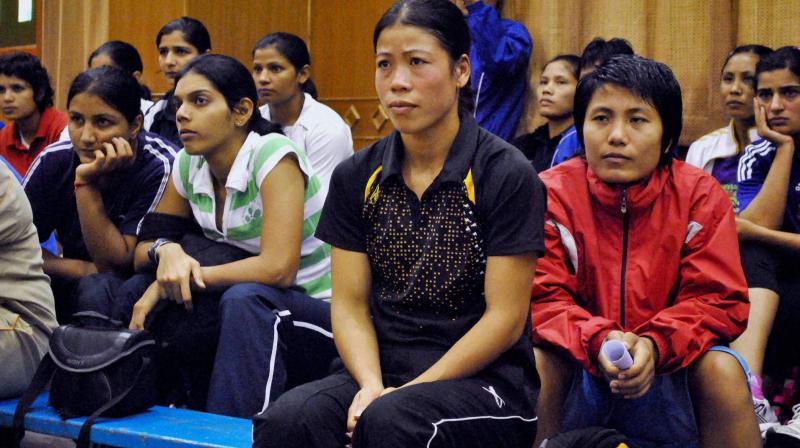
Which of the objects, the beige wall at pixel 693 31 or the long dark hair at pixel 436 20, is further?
the beige wall at pixel 693 31

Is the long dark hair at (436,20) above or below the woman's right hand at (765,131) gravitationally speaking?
above

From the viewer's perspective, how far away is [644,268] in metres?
2.46

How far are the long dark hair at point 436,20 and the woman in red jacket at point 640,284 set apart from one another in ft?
1.43

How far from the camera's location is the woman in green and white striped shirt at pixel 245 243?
114 inches

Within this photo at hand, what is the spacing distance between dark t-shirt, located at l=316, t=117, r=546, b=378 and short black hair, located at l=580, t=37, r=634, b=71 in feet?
7.00

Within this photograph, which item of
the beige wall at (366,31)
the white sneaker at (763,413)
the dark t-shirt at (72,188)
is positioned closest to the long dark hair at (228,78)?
the dark t-shirt at (72,188)

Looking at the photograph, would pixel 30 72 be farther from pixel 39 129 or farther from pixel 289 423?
pixel 289 423

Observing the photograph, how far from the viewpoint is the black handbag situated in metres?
2.84

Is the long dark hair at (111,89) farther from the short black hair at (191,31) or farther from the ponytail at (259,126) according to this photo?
the short black hair at (191,31)

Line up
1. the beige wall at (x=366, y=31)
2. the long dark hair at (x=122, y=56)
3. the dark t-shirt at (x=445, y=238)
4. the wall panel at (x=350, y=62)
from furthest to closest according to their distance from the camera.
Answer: the wall panel at (x=350, y=62) < the long dark hair at (x=122, y=56) < the beige wall at (x=366, y=31) < the dark t-shirt at (x=445, y=238)

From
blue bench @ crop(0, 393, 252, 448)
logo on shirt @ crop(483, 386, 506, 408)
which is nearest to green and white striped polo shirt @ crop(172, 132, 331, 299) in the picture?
blue bench @ crop(0, 393, 252, 448)

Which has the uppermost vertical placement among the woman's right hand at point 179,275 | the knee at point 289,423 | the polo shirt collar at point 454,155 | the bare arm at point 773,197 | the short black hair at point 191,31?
the short black hair at point 191,31

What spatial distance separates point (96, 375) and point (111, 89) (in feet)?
4.12

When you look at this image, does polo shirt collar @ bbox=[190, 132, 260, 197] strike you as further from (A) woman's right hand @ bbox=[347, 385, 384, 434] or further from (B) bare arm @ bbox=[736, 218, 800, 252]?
(B) bare arm @ bbox=[736, 218, 800, 252]
